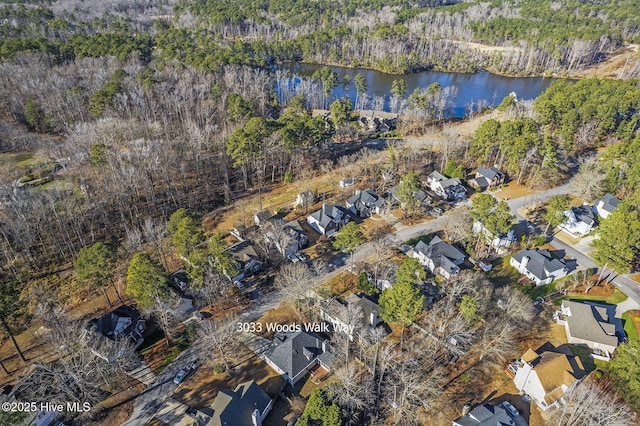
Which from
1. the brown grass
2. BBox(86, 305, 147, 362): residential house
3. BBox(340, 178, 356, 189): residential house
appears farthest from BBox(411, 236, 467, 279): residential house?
BBox(86, 305, 147, 362): residential house

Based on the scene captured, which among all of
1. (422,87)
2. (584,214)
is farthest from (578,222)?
(422,87)

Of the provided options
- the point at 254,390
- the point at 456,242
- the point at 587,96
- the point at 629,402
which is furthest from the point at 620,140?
the point at 254,390

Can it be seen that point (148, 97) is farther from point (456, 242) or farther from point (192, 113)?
point (456, 242)

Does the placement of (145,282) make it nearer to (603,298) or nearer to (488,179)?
(603,298)

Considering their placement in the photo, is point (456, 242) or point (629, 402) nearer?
point (629, 402)

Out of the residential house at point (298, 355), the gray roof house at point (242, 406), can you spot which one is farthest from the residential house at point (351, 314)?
the gray roof house at point (242, 406)

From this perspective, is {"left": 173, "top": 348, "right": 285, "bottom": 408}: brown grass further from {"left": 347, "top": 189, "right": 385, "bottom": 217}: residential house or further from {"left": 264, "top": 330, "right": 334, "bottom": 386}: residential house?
{"left": 347, "top": 189, "right": 385, "bottom": 217}: residential house
